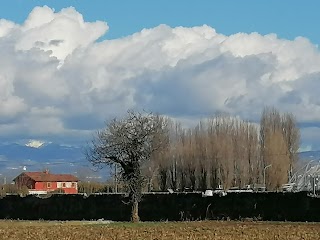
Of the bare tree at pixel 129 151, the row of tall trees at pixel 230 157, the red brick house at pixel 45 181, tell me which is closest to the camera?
the bare tree at pixel 129 151

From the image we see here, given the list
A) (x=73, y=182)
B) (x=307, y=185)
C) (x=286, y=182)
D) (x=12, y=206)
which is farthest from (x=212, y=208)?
(x=73, y=182)

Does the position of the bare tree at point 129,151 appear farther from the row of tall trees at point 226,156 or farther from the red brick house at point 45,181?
the red brick house at point 45,181

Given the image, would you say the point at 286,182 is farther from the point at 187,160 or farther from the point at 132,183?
the point at 132,183

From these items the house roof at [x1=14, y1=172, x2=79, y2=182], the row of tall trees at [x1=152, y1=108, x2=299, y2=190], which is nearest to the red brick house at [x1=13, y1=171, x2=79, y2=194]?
the house roof at [x1=14, y1=172, x2=79, y2=182]

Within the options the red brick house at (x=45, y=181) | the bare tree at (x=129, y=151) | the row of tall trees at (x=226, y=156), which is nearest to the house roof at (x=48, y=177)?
the red brick house at (x=45, y=181)

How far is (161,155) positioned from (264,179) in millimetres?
15555

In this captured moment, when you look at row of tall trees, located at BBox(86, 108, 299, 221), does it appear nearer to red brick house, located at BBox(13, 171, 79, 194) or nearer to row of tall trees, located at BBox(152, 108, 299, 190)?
row of tall trees, located at BBox(152, 108, 299, 190)

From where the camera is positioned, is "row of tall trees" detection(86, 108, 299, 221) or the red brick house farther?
the red brick house

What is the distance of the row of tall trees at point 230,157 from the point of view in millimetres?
99750

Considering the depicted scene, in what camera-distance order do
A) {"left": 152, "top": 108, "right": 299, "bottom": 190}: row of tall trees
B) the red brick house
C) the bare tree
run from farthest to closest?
1. the red brick house
2. {"left": 152, "top": 108, "right": 299, "bottom": 190}: row of tall trees
3. the bare tree

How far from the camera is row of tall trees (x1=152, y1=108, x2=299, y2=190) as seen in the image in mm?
99750

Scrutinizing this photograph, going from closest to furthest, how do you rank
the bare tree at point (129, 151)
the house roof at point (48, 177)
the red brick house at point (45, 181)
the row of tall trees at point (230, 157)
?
the bare tree at point (129, 151) → the row of tall trees at point (230, 157) → the red brick house at point (45, 181) → the house roof at point (48, 177)

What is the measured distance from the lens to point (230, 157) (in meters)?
104

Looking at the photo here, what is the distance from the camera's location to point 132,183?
54.3 meters
